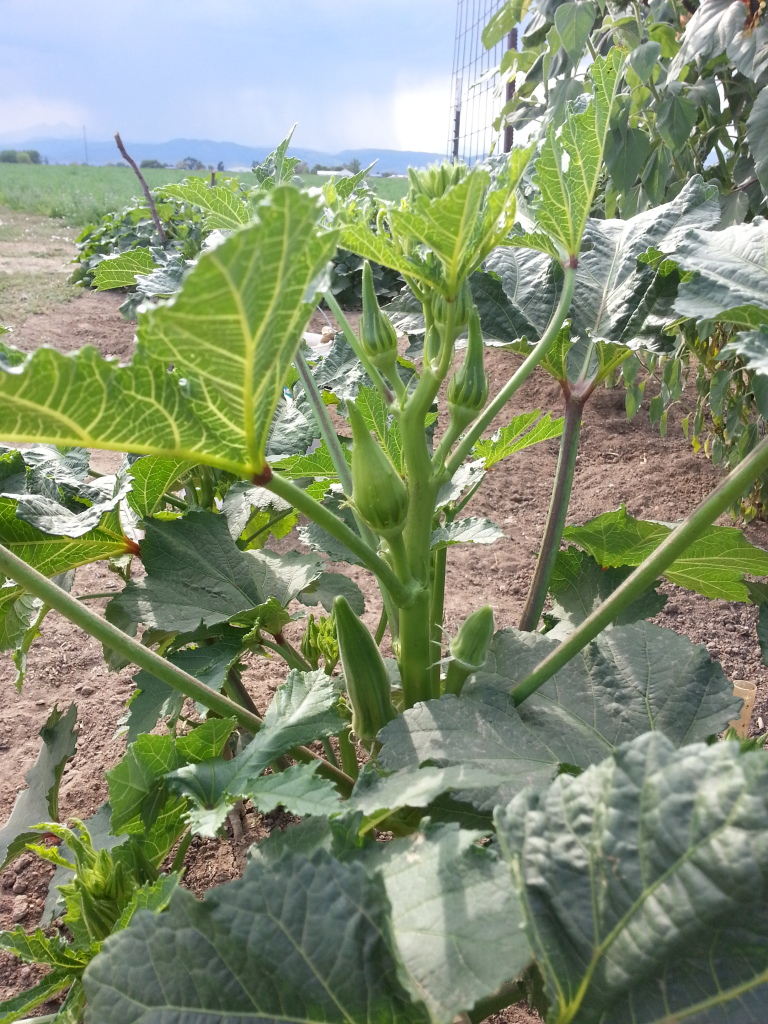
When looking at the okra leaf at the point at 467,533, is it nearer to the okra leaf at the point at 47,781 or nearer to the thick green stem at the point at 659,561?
the thick green stem at the point at 659,561

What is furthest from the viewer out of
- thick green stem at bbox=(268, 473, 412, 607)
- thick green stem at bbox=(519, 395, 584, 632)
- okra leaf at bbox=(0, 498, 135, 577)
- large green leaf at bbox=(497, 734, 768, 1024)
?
thick green stem at bbox=(519, 395, 584, 632)

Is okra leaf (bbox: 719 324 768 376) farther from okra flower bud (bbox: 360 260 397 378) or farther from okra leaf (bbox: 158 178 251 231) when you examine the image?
okra leaf (bbox: 158 178 251 231)

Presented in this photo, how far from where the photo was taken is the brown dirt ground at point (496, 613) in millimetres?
1572

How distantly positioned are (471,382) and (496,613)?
168 centimetres

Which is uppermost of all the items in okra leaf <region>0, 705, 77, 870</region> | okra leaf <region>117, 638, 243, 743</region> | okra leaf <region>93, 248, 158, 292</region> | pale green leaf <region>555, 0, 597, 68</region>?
pale green leaf <region>555, 0, 597, 68</region>

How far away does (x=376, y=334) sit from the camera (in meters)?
0.99

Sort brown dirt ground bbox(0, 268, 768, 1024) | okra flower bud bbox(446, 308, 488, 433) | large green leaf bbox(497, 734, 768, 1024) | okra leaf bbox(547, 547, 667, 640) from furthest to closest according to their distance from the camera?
1. brown dirt ground bbox(0, 268, 768, 1024)
2. okra leaf bbox(547, 547, 667, 640)
3. okra flower bud bbox(446, 308, 488, 433)
4. large green leaf bbox(497, 734, 768, 1024)

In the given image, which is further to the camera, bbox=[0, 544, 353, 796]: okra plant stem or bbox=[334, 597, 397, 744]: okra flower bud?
bbox=[334, 597, 397, 744]: okra flower bud

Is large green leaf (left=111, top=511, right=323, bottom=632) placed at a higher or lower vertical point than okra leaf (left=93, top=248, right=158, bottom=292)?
lower

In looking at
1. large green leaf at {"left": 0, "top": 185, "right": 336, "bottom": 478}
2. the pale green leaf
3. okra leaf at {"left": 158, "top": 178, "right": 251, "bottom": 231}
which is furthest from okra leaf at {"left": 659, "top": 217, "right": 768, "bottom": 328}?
the pale green leaf

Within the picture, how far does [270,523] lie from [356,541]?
680 millimetres

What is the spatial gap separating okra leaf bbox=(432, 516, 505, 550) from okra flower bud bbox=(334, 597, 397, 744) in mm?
146

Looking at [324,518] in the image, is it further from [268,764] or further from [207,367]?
[268,764]

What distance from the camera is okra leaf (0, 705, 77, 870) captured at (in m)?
1.15
